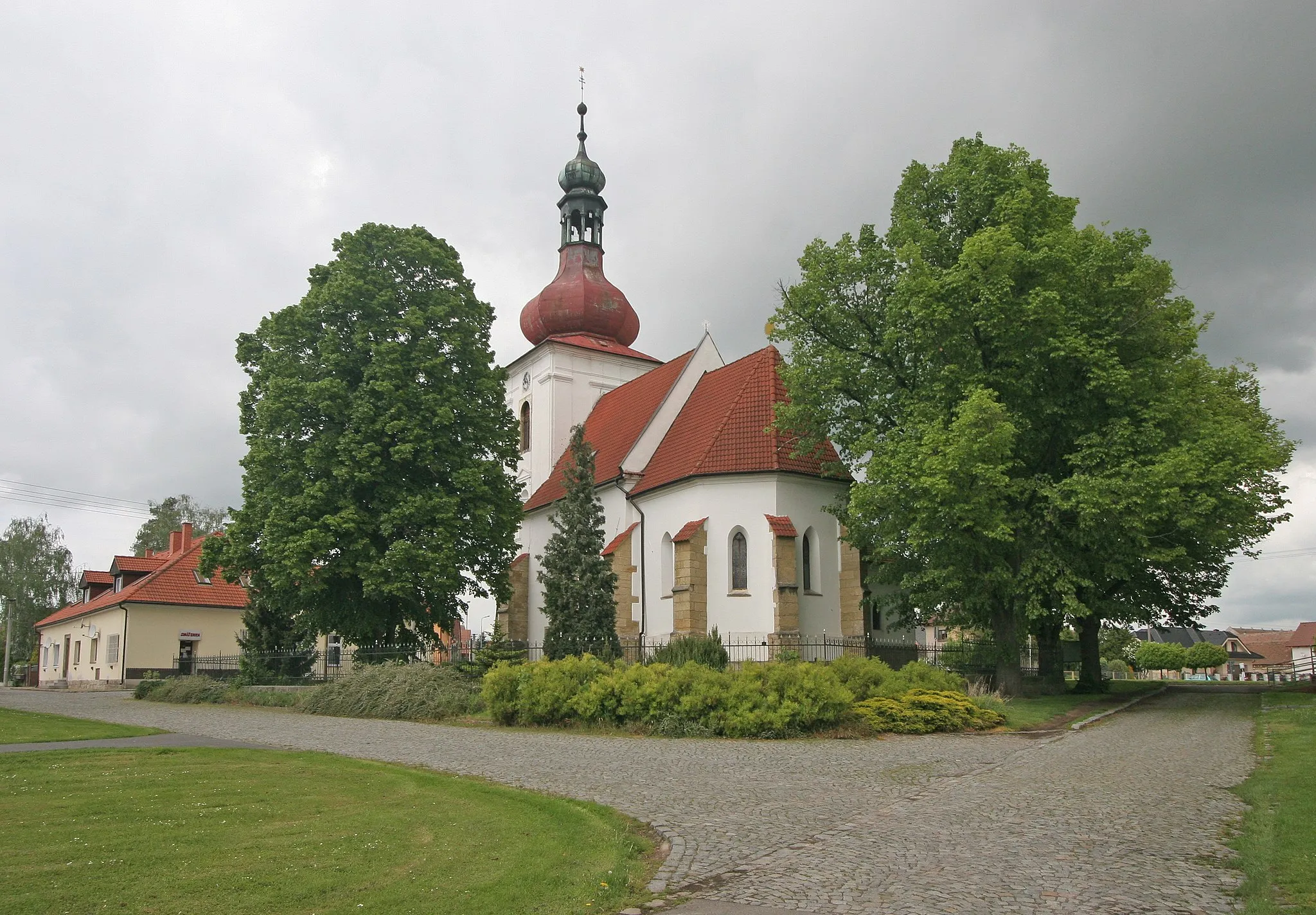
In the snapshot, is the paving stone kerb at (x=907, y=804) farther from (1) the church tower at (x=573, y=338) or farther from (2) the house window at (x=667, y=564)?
(1) the church tower at (x=573, y=338)

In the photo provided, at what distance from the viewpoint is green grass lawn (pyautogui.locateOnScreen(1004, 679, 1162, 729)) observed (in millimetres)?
18750

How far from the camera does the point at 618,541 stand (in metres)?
31.7

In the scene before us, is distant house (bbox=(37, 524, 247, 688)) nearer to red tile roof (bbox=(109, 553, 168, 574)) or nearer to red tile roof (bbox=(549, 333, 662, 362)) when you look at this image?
red tile roof (bbox=(109, 553, 168, 574))

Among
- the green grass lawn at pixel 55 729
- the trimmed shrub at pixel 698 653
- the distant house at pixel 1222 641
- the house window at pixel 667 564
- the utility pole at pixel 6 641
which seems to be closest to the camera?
the green grass lawn at pixel 55 729

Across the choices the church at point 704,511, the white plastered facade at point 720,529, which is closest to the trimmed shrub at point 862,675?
the church at point 704,511

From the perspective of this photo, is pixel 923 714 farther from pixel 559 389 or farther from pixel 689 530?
pixel 559 389

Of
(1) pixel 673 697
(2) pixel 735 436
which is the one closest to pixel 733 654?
(2) pixel 735 436

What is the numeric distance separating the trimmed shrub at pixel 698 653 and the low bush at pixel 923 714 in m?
6.63

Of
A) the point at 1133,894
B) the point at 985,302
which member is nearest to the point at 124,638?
the point at 985,302

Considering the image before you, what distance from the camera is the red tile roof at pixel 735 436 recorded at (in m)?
28.7

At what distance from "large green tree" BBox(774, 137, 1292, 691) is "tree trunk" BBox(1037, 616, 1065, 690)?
0.98 meters

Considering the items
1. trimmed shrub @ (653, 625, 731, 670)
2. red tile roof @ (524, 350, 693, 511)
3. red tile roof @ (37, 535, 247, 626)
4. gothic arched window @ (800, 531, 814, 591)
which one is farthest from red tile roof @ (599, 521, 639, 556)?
red tile roof @ (37, 535, 247, 626)

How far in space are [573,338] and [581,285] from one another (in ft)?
7.48

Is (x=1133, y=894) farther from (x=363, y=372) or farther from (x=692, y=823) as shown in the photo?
(x=363, y=372)
